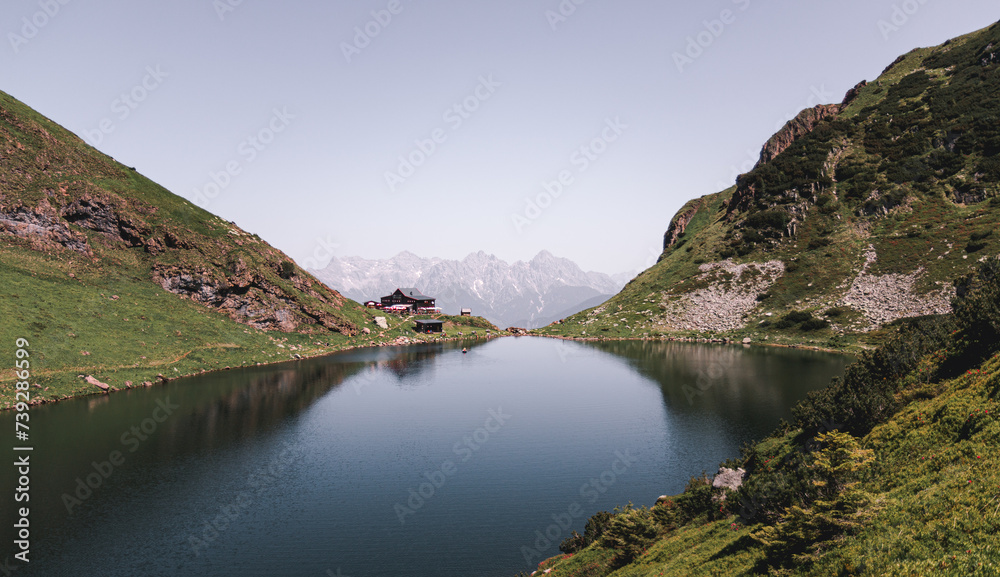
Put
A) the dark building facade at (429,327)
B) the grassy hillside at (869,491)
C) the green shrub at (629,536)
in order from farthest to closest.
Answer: the dark building facade at (429,327)
the green shrub at (629,536)
the grassy hillside at (869,491)

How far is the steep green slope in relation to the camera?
401 feet

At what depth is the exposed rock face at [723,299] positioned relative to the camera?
149000 mm

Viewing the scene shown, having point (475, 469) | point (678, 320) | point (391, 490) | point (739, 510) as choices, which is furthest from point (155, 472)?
point (678, 320)

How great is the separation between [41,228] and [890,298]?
199943 millimetres

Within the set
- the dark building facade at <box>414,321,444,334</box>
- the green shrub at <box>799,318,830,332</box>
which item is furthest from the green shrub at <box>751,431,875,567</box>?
the dark building facade at <box>414,321,444,334</box>

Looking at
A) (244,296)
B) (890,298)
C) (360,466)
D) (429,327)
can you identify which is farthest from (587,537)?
(429,327)

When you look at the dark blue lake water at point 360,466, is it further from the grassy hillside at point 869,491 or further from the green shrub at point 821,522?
the green shrub at point 821,522

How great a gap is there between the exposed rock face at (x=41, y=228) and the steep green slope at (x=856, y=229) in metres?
148

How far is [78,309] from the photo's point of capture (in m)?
78.9

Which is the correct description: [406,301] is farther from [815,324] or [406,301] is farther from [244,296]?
[815,324]

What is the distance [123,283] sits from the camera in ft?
318

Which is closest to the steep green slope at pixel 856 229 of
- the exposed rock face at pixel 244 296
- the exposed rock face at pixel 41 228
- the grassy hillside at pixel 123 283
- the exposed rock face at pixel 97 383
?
the exposed rock face at pixel 244 296

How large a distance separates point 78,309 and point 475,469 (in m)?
80.9

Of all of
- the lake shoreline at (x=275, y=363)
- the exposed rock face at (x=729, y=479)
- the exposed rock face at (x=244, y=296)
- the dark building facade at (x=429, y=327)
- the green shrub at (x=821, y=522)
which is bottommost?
the exposed rock face at (x=729, y=479)
